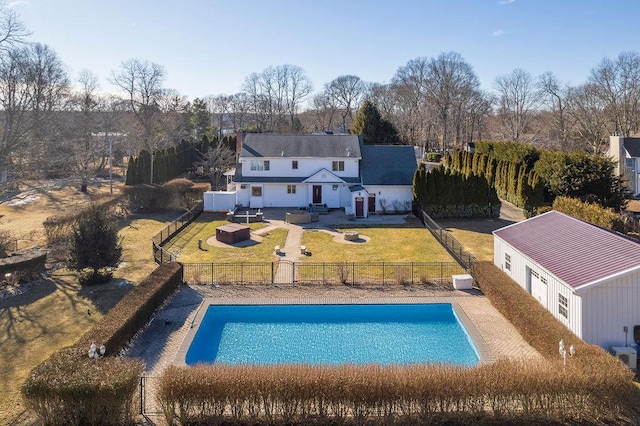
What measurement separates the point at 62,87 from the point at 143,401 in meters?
35.3

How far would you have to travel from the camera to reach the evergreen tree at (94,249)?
21641 mm

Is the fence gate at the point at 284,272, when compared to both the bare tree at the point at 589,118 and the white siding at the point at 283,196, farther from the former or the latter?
the bare tree at the point at 589,118

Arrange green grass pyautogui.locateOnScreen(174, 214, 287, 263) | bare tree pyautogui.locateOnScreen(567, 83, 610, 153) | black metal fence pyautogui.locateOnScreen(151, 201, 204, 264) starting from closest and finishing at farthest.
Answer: black metal fence pyautogui.locateOnScreen(151, 201, 204, 264)
green grass pyautogui.locateOnScreen(174, 214, 287, 263)
bare tree pyautogui.locateOnScreen(567, 83, 610, 153)

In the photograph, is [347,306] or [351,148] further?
[351,148]

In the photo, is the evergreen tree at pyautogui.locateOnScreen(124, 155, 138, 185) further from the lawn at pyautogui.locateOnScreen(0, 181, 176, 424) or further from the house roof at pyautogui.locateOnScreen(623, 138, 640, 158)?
the house roof at pyautogui.locateOnScreen(623, 138, 640, 158)

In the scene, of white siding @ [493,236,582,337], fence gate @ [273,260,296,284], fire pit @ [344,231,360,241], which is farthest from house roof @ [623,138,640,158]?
fence gate @ [273,260,296,284]

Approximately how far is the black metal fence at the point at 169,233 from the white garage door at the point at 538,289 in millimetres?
18070

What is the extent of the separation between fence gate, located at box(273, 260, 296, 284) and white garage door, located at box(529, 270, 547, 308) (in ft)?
35.8

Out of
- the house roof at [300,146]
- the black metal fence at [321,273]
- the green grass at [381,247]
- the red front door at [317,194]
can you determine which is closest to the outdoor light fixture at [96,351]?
the black metal fence at [321,273]

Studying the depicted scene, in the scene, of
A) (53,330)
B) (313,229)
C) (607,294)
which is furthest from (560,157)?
(53,330)

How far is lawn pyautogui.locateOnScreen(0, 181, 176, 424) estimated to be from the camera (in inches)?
559

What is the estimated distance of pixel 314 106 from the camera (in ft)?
324

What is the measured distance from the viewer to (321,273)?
24188 millimetres

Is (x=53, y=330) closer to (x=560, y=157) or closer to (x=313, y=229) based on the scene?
(x=313, y=229)
